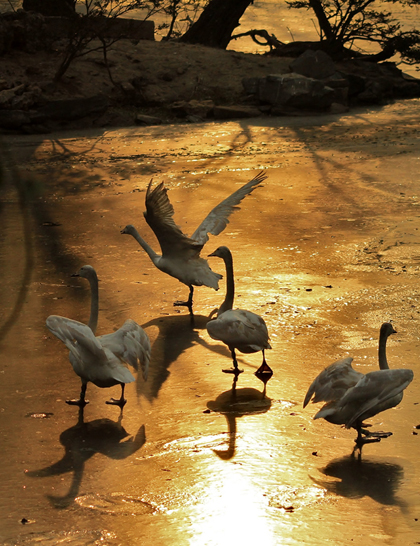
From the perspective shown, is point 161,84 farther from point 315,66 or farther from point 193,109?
point 315,66

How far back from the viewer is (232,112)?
20.2 meters

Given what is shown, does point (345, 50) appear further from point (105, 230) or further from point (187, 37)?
point (105, 230)

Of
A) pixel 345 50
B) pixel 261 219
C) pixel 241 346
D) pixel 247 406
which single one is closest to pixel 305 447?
pixel 247 406

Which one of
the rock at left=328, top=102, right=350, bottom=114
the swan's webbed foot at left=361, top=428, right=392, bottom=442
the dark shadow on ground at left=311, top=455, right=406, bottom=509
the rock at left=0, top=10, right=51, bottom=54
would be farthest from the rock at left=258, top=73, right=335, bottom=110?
the dark shadow on ground at left=311, top=455, right=406, bottom=509

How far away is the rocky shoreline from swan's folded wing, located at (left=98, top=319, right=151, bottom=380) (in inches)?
572

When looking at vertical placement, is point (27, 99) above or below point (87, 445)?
below

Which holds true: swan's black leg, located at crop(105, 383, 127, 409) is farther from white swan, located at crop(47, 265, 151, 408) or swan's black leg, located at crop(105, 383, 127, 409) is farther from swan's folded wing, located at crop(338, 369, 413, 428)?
swan's folded wing, located at crop(338, 369, 413, 428)

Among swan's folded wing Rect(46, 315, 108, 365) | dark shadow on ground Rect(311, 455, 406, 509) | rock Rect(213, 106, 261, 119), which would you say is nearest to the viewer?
dark shadow on ground Rect(311, 455, 406, 509)

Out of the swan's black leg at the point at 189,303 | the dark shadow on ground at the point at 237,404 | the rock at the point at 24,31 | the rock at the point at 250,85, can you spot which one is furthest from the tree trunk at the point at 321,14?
the dark shadow on ground at the point at 237,404

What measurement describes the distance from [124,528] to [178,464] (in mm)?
691

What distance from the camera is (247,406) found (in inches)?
205

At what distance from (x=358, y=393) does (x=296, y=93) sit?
17.0m

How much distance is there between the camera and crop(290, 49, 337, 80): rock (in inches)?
920

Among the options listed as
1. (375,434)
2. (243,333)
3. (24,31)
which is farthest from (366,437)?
(24,31)
